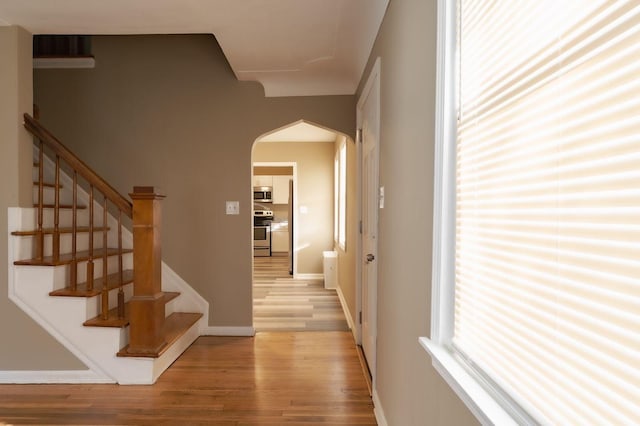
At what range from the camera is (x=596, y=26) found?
648mm

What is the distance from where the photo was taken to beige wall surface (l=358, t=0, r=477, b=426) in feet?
4.75

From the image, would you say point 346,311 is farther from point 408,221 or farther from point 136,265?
point 408,221

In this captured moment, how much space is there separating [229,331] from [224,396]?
4.36ft

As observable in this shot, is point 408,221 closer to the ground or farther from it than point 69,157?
closer to the ground

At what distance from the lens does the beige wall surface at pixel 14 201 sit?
Result: 9.55 feet

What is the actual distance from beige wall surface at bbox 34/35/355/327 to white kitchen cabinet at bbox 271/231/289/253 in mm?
6736

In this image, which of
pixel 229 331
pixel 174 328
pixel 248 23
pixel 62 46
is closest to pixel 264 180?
pixel 62 46

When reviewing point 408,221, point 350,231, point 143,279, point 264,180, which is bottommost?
point 143,279

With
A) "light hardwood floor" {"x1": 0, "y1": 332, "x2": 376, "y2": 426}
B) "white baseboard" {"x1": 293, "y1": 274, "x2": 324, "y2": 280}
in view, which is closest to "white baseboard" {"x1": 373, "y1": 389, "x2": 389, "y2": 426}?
"light hardwood floor" {"x1": 0, "y1": 332, "x2": 376, "y2": 426}

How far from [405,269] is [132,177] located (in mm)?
3243

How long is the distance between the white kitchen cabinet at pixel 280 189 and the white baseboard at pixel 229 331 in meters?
6.78

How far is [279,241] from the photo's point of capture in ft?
35.7

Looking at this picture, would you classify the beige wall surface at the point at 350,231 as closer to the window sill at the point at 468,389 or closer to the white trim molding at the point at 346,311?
the white trim molding at the point at 346,311

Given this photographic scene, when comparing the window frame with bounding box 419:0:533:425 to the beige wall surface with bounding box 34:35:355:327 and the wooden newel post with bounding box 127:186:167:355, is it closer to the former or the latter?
the wooden newel post with bounding box 127:186:167:355
